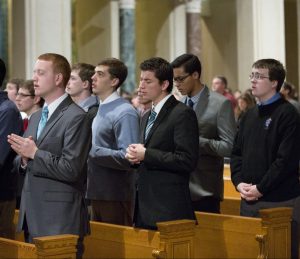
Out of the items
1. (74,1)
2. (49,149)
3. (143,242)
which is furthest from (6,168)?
(74,1)

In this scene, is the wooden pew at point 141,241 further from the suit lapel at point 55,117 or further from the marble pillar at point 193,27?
the marble pillar at point 193,27

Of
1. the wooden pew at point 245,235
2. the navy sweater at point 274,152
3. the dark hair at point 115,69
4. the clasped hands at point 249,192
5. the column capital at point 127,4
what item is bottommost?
the wooden pew at point 245,235

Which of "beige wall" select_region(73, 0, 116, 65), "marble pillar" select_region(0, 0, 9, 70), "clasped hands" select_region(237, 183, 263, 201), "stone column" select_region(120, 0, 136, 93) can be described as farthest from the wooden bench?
"beige wall" select_region(73, 0, 116, 65)

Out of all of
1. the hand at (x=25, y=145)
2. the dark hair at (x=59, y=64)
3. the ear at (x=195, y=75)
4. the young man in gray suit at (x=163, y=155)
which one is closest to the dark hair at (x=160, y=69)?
the young man in gray suit at (x=163, y=155)

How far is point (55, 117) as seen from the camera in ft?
17.4

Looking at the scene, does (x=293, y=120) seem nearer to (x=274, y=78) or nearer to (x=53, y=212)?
(x=274, y=78)

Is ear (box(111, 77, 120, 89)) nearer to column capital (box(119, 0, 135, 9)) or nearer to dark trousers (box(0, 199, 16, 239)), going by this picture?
dark trousers (box(0, 199, 16, 239))

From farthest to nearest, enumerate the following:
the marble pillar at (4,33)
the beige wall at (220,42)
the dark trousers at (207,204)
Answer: the beige wall at (220,42)
the marble pillar at (4,33)
the dark trousers at (207,204)

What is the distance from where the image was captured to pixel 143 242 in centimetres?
559

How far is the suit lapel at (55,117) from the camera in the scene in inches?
207

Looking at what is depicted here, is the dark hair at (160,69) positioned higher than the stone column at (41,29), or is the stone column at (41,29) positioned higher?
the stone column at (41,29)

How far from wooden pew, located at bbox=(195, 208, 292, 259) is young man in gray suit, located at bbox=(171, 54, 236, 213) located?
0.47 meters

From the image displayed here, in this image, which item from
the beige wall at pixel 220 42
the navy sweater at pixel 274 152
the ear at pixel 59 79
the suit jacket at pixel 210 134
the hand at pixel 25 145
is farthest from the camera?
the beige wall at pixel 220 42

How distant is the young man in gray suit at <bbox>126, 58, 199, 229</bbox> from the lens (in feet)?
18.2
